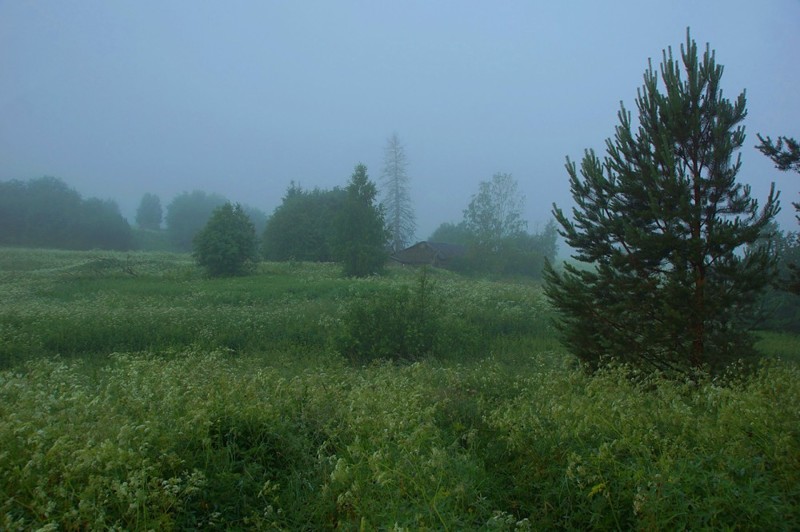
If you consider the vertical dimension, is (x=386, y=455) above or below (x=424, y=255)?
below

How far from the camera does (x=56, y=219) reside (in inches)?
2004

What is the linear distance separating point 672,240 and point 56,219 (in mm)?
58443

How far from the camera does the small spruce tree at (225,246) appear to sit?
3300cm

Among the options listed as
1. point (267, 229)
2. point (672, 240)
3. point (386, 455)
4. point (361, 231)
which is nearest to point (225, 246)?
point (361, 231)

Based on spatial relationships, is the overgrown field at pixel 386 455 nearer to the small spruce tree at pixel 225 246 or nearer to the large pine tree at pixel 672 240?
the large pine tree at pixel 672 240

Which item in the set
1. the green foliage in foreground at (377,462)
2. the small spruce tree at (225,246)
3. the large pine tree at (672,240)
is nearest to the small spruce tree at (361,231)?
the small spruce tree at (225,246)

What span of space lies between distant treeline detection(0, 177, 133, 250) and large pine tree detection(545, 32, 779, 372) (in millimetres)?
50204

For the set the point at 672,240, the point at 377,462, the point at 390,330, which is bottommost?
the point at 390,330

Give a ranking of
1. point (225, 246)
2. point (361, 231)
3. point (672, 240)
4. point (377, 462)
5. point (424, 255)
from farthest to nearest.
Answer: point (424, 255) < point (361, 231) < point (225, 246) < point (672, 240) < point (377, 462)

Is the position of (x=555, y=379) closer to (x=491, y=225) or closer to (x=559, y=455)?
(x=559, y=455)

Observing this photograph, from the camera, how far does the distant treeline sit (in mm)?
46938

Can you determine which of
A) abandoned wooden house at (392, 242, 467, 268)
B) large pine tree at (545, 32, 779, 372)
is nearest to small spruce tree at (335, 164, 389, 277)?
abandoned wooden house at (392, 242, 467, 268)

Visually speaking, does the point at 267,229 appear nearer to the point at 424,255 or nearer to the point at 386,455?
the point at 424,255

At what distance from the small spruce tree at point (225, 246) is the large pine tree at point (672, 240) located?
92.2 feet
